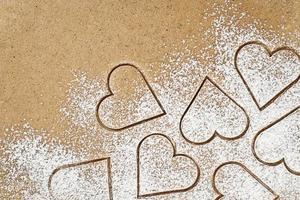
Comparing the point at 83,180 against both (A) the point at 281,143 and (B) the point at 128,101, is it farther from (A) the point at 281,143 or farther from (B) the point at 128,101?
(A) the point at 281,143

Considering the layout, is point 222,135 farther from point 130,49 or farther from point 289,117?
point 130,49

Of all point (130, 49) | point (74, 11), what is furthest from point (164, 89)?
point (74, 11)

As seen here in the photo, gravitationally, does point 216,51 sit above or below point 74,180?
above

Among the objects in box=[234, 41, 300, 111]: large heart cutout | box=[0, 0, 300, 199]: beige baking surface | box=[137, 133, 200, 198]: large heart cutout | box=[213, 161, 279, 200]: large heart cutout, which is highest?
box=[0, 0, 300, 199]: beige baking surface

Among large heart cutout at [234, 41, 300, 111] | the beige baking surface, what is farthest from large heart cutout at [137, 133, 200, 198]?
large heart cutout at [234, 41, 300, 111]

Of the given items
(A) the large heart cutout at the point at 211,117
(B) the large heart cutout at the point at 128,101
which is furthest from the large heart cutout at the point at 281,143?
(B) the large heart cutout at the point at 128,101

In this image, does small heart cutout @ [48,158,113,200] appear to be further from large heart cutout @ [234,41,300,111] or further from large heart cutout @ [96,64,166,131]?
large heart cutout @ [234,41,300,111]
